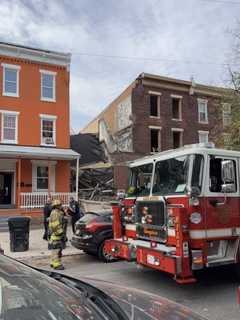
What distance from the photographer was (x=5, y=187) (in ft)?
79.7

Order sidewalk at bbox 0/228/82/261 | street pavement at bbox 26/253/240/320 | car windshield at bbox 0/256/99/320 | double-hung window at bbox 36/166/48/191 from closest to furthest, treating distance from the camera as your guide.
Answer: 1. car windshield at bbox 0/256/99/320
2. street pavement at bbox 26/253/240/320
3. sidewalk at bbox 0/228/82/261
4. double-hung window at bbox 36/166/48/191

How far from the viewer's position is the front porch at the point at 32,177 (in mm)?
22422

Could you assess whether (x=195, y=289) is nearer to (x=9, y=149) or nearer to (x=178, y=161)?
(x=178, y=161)

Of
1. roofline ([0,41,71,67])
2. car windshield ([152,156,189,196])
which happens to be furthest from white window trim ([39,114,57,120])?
car windshield ([152,156,189,196])

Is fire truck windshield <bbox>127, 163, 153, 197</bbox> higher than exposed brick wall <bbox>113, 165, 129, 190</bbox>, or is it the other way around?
exposed brick wall <bbox>113, 165, 129, 190</bbox>

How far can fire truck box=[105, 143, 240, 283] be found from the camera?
21.4 feet

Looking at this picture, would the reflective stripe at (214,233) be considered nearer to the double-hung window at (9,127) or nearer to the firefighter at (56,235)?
the firefighter at (56,235)

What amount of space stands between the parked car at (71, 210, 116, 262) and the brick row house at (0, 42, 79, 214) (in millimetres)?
11855

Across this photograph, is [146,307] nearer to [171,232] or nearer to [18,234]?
[171,232]

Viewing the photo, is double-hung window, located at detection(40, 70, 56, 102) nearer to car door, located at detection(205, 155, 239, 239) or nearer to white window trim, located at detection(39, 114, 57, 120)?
white window trim, located at detection(39, 114, 57, 120)

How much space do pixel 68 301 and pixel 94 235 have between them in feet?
28.6

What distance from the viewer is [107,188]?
28797 mm

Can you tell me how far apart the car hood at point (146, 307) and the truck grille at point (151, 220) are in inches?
158

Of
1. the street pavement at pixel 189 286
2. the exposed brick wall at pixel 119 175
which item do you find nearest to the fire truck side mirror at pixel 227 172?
the street pavement at pixel 189 286
